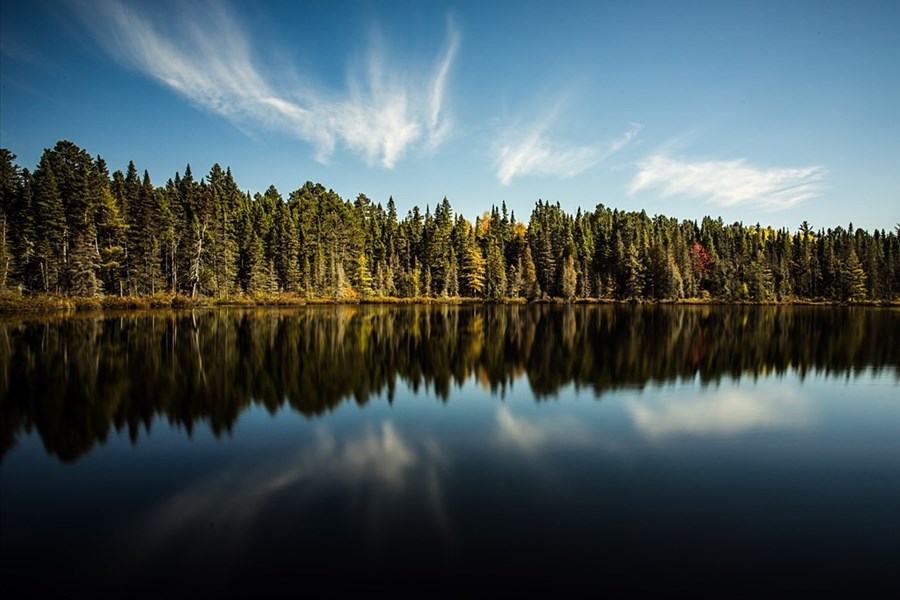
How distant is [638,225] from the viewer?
4889 inches

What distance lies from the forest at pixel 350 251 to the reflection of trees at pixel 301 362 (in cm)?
2415

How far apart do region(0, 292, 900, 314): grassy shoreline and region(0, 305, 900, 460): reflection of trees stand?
45.2ft

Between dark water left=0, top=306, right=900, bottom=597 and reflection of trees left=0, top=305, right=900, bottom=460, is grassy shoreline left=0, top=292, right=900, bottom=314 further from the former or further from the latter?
dark water left=0, top=306, right=900, bottom=597

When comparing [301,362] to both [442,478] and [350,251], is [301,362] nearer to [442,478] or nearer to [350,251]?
[442,478]

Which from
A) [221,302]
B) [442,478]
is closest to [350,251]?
[221,302]

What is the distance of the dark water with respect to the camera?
6.52 m

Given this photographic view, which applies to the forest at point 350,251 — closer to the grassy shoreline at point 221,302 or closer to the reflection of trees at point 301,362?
the grassy shoreline at point 221,302

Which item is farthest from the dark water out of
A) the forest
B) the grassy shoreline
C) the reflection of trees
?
the forest

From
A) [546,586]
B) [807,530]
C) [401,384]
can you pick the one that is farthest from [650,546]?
[401,384]

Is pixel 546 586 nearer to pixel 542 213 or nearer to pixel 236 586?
pixel 236 586

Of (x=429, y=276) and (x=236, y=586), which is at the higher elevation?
(x=429, y=276)

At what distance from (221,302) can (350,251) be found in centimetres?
2779

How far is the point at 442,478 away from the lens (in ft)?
31.5

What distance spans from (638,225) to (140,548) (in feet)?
428
